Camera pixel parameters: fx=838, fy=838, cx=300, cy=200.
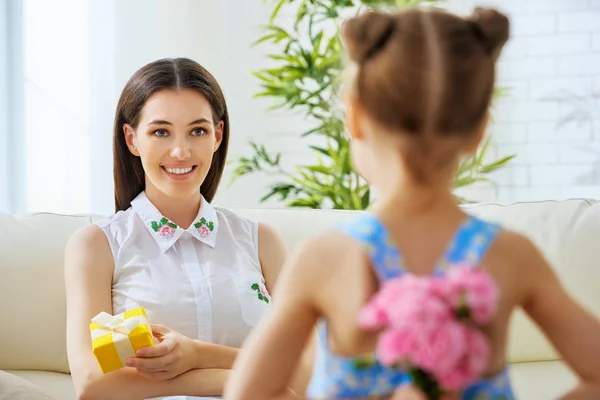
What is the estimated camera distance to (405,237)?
0.87 metres

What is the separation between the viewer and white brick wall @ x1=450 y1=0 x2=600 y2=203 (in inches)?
161

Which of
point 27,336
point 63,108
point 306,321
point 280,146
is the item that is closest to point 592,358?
point 306,321

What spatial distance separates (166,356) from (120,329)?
0.13 metres

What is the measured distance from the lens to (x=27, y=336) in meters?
2.08

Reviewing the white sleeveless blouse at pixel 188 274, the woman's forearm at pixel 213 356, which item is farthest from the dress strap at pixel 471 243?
the white sleeveless blouse at pixel 188 274

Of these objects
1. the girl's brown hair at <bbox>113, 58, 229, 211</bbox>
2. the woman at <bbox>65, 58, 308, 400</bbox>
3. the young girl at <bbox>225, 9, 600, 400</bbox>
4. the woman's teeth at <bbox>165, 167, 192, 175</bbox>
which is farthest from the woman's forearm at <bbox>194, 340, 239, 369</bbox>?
the young girl at <bbox>225, 9, 600, 400</bbox>

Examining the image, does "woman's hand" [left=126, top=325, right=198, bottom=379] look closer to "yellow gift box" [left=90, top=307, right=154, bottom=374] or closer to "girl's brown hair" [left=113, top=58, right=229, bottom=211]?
"yellow gift box" [left=90, top=307, right=154, bottom=374]

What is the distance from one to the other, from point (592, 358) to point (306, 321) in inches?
12.4

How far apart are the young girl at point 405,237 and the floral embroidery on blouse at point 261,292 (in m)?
1.02

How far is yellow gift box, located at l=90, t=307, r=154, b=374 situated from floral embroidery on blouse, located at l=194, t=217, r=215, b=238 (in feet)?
1.31

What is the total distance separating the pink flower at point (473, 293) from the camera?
2.56ft

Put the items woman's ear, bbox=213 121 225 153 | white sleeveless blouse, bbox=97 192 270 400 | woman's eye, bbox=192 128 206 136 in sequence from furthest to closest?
woman's ear, bbox=213 121 225 153
woman's eye, bbox=192 128 206 136
white sleeveless blouse, bbox=97 192 270 400

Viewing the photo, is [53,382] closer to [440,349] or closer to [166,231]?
[166,231]

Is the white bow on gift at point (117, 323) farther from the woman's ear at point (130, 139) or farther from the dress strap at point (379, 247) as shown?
the dress strap at point (379, 247)
